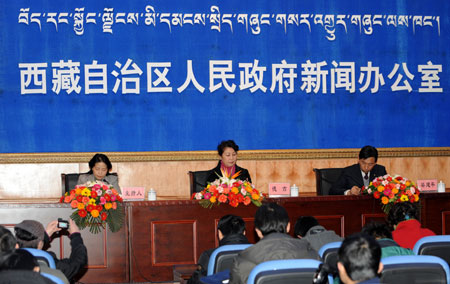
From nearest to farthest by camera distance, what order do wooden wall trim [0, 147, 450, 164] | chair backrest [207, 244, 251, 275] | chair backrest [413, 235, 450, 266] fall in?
1. chair backrest [207, 244, 251, 275]
2. chair backrest [413, 235, 450, 266]
3. wooden wall trim [0, 147, 450, 164]

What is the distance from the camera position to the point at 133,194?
209 inches

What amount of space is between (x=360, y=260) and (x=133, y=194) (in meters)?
3.39

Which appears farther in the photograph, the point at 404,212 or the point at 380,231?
the point at 404,212

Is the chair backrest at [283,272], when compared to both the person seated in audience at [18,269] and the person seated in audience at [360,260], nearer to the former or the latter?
the person seated in audience at [360,260]

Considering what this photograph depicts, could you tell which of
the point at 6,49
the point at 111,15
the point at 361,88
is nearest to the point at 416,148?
the point at 361,88

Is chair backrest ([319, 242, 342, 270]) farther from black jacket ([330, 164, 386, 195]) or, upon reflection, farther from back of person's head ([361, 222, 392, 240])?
black jacket ([330, 164, 386, 195])

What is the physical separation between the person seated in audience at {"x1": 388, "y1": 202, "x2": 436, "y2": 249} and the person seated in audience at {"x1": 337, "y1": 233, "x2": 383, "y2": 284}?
1694 mm

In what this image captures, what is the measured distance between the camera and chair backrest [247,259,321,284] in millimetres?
2436

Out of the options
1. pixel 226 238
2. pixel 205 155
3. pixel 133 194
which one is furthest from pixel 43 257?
pixel 205 155

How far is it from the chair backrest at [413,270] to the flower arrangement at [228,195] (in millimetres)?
2608

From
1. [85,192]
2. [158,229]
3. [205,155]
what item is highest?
[205,155]

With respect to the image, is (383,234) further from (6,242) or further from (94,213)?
(94,213)

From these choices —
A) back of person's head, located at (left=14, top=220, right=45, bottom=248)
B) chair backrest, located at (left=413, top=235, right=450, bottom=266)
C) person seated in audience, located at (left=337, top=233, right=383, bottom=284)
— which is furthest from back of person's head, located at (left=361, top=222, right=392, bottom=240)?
back of person's head, located at (left=14, top=220, right=45, bottom=248)

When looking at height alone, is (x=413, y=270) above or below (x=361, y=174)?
below
